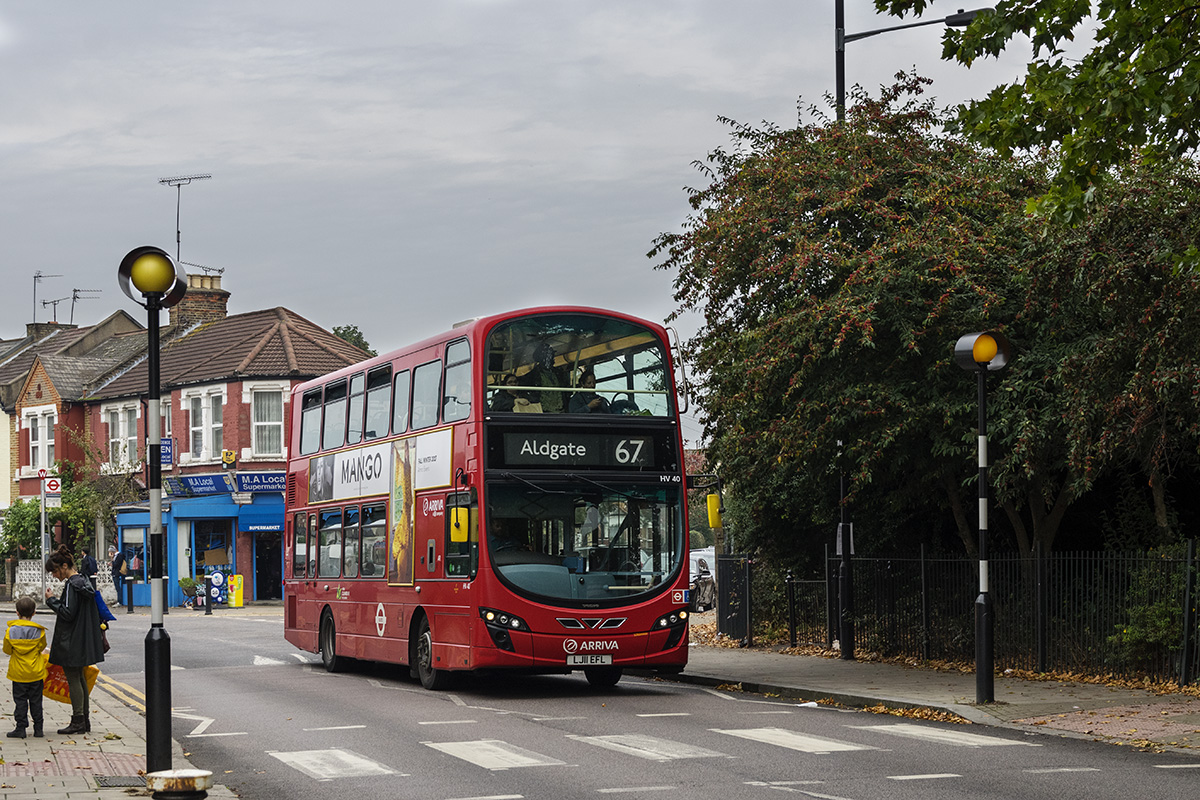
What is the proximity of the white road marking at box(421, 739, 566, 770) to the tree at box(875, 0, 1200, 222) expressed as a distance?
246 inches

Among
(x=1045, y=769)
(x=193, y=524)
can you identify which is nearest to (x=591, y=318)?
(x=1045, y=769)

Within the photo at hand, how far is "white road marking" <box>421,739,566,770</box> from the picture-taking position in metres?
11.5

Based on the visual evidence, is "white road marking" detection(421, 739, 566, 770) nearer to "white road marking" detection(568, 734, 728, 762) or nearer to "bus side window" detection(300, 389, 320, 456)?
"white road marking" detection(568, 734, 728, 762)

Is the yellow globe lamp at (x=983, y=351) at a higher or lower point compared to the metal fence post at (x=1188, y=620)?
higher

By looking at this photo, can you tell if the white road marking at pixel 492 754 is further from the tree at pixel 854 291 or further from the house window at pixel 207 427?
the house window at pixel 207 427

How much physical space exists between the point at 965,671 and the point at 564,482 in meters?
5.75

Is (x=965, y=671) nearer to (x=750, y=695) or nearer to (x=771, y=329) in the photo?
(x=750, y=695)

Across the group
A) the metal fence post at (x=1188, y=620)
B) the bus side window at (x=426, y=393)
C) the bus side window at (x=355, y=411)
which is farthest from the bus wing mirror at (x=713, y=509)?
the bus side window at (x=355, y=411)

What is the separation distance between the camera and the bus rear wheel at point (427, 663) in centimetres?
1842

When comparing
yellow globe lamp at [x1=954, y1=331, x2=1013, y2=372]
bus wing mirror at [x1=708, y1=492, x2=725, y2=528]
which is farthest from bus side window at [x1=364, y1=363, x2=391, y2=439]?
yellow globe lamp at [x1=954, y1=331, x2=1013, y2=372]

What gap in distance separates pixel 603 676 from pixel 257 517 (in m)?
32.4

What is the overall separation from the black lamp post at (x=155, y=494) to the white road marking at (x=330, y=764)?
1405 millimetres

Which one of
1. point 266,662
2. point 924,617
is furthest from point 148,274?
point 266,662

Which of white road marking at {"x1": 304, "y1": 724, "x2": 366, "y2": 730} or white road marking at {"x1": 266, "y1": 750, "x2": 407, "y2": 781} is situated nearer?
white road marking at {"x1": 266, "y1": 750, "x2": 407, "y2": 781}
